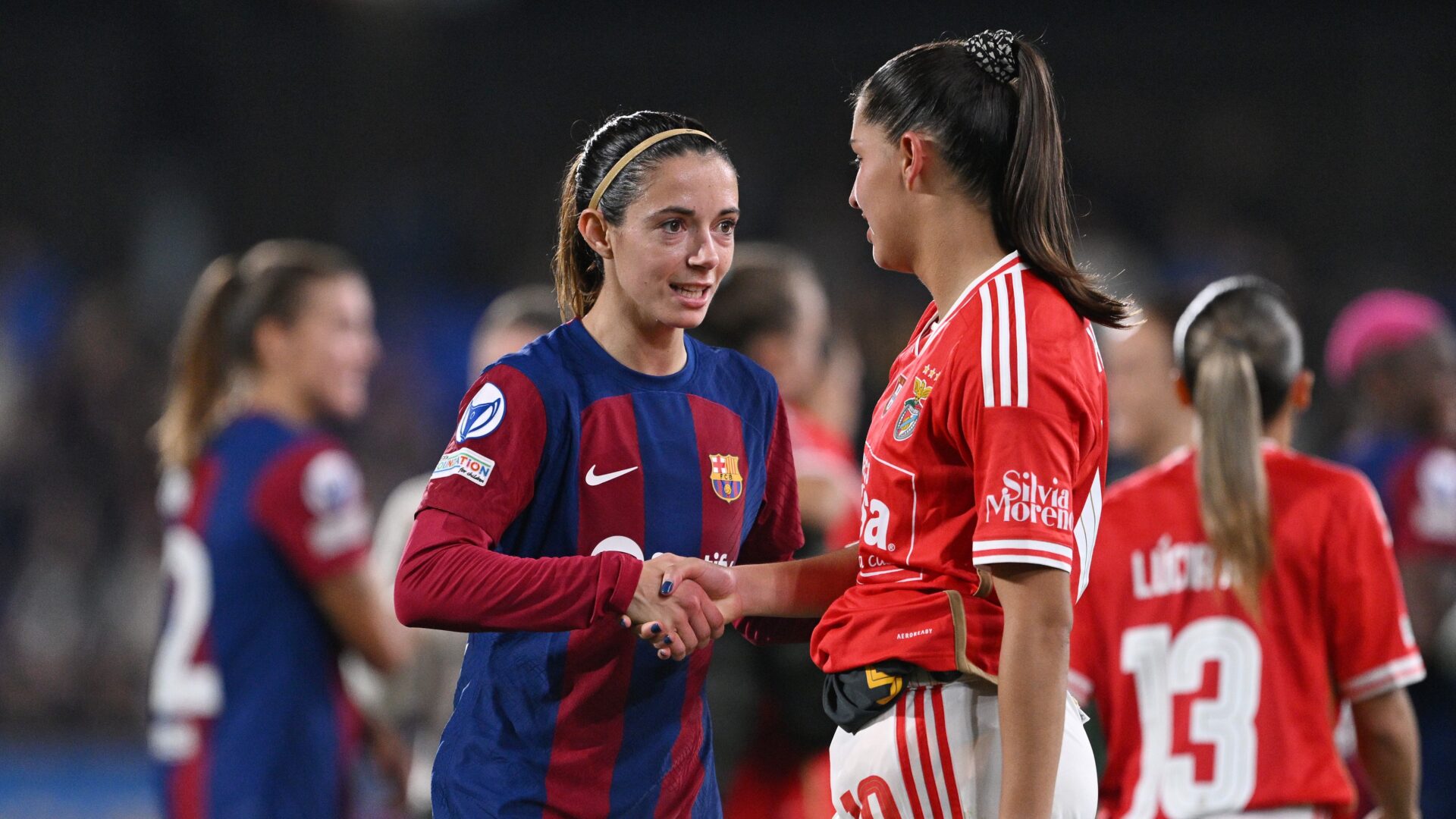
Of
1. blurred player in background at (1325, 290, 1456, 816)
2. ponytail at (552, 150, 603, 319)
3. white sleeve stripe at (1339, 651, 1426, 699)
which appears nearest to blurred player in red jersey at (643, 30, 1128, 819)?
ponytail at (552, 150, 603, 319)

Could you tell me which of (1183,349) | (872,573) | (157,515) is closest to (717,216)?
(872,573)

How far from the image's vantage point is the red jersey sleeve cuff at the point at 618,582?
2.32 m

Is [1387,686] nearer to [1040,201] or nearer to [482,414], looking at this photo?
[1040,201]

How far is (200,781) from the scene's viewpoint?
4.15 meters

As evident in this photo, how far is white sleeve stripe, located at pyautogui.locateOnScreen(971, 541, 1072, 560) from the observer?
2145 millimetres

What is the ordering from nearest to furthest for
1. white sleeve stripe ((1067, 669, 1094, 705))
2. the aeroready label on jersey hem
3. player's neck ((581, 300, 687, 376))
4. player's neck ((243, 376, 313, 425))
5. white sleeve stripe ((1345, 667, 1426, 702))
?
the aeroready label on jersey hem → player's neck ((581, 300, 687, 376)) → white sleeve stripe ((1345, 667, 1426, 702)) → white sleeve stripe ((1067, 669, 1094, 705)) → player's neck ((243, 376, 313, 425))

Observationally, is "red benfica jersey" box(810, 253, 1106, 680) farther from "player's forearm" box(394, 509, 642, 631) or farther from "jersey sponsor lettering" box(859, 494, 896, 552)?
"player's forearm" box(394, 509, 642, 631)

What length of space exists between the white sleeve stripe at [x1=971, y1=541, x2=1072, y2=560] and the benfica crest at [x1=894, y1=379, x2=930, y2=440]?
256 mm

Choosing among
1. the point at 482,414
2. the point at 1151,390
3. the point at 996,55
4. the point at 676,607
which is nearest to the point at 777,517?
the point at 676,607

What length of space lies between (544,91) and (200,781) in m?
10.9

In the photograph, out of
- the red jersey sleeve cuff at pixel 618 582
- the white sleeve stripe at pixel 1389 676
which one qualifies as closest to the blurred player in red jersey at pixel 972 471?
the red jersey sleeve cuff at pixel 618 582

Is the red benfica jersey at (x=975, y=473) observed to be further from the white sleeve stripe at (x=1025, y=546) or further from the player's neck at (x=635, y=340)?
the player's neck at (x=635, y=340)

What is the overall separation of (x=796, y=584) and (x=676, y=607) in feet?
1.10

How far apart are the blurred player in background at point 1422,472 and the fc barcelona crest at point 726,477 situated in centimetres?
297
